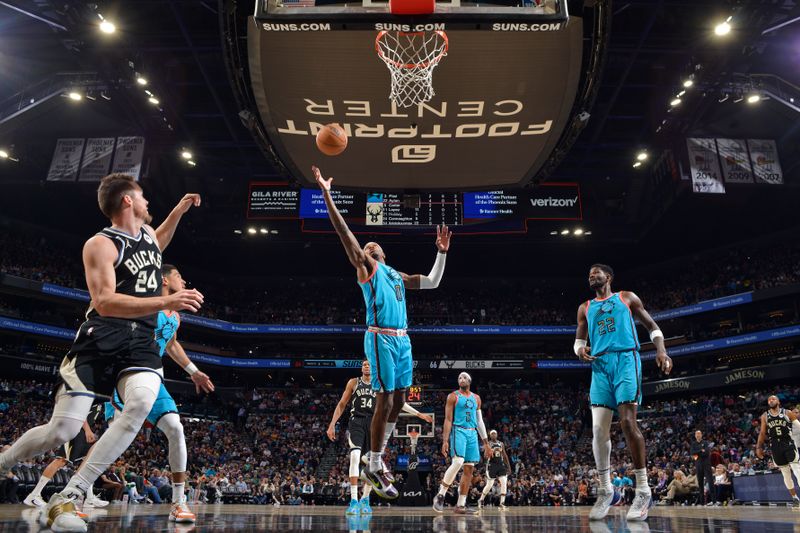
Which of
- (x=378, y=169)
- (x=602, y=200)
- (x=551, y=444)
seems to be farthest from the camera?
(x=602, y=200)

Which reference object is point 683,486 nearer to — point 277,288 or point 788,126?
point 788,126

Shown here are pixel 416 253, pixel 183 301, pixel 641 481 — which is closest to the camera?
pixel 183 301

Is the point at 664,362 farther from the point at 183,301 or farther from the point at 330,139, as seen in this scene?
the point at 183,301

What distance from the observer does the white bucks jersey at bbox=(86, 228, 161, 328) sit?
4.27m

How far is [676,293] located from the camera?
1448 inches

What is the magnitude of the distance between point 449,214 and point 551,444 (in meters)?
14.8

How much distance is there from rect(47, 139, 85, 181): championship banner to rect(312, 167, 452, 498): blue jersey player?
23.4m

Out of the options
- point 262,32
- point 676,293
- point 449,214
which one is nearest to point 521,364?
point 676,293

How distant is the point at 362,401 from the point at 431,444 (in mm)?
19459

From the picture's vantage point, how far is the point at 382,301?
6.48 m

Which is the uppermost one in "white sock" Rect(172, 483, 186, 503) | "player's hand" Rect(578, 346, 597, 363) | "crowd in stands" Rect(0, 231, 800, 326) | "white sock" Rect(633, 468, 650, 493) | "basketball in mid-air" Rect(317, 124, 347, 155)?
"crowd in stands" Rect(0, 231, 800, 326)

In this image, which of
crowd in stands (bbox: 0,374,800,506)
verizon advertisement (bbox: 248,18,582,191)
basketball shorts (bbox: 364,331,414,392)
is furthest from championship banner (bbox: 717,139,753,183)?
basketball shorts (bbox: 364,331,414,392)

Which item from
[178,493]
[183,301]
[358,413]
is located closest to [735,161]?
[358,413]

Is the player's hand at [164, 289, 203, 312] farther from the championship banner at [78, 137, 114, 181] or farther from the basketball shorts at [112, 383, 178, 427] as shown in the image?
the championship banner at [78, 137, 114, 181]
